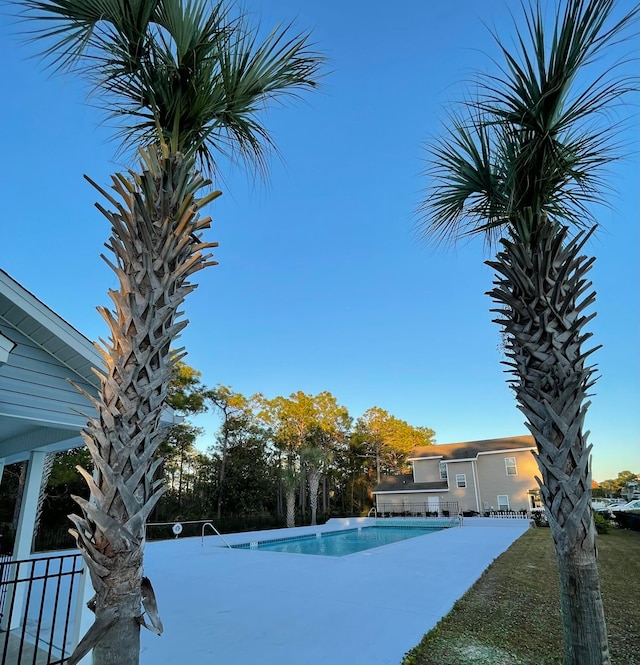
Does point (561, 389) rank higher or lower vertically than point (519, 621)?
higher

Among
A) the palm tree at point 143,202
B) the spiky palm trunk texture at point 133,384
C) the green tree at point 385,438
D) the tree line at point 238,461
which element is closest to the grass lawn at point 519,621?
the spiky palm trunk texture at point 133,384

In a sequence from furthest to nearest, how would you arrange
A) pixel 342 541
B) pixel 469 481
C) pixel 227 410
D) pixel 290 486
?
pixel 469 481 < pixel 227 410 < pixel 290 486 < pixel 342 541

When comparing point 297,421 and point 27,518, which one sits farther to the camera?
point 297,421

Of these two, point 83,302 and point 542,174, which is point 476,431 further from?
point 542,174

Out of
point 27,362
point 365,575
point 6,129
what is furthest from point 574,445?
point 6,129

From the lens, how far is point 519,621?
202 inches

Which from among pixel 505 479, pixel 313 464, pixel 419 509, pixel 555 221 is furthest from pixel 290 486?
pixel 555 221

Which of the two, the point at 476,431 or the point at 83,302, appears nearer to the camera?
the point at 83,302

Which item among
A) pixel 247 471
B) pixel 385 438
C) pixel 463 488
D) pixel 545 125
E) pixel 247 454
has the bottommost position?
pixel 463 488

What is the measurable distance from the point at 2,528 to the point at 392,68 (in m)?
18.7

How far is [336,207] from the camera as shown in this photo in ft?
46.7

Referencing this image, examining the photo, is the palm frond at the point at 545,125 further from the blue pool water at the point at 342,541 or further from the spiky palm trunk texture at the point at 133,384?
the blue pool water at the point at 342,541

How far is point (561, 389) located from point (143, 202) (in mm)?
3129

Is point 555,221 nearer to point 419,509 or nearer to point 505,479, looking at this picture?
point 505,479
